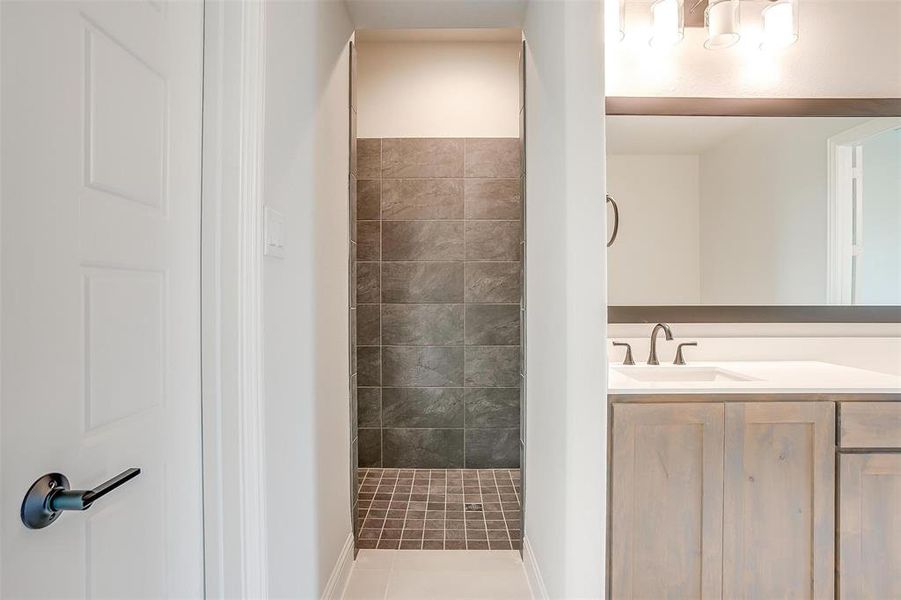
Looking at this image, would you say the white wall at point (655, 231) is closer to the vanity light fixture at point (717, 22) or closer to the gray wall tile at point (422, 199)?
the vanity light fixture at point (717, 22)

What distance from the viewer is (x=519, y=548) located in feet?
7.41

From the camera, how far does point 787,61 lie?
6.64 ft

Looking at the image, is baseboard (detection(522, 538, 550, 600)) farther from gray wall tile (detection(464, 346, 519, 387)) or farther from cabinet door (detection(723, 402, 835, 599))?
gray wall tile (detection(464, 346, 519, 387))

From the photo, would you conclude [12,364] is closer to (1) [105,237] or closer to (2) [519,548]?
(1) [105,237]

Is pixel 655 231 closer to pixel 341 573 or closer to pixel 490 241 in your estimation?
pixel 490 241

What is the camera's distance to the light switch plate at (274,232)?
1.23 m

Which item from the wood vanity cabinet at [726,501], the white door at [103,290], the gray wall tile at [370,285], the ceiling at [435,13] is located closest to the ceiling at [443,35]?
the ceiling at [435,13]

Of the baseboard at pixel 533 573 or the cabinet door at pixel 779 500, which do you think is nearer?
the cabinet door at pixel 779 500

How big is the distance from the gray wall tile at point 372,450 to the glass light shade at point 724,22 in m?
2.69

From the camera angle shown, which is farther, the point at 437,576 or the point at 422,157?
the point at 422,157

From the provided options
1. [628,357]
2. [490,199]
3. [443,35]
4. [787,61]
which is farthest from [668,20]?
[443,35]

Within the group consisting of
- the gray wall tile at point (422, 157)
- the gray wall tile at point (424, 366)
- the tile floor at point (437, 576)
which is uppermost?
the gray wall tile at point (422, 157)

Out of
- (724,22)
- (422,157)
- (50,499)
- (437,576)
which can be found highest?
(724,22)

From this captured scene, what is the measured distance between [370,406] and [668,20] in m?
2.57
